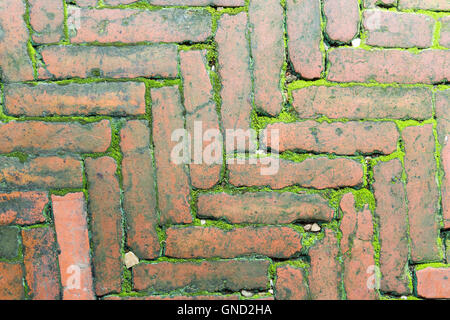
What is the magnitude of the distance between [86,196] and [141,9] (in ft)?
2.57

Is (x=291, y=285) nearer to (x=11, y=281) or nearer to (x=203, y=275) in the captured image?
(x=203, y=275)

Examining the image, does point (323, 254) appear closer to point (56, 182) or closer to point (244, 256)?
point (244, 256)

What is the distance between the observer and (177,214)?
131cm

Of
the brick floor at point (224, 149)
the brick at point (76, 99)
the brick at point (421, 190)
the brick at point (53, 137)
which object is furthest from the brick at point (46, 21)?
the brick at point (421, 190)

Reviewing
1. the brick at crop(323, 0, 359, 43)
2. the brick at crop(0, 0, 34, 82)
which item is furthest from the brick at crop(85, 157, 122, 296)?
the brick at crop(323, 0, 359, 43)

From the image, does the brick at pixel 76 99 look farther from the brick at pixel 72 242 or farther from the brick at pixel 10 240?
the brick at pixel 10 240

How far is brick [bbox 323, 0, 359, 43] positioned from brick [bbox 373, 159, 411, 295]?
55 cm

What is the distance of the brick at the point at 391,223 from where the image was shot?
52.0 inches

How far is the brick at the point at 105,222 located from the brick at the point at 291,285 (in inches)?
25.4

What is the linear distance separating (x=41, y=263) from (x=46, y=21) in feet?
3.17

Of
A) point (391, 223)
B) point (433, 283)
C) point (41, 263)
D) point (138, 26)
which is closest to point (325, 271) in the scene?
point (391, 223)

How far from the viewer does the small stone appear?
130cm

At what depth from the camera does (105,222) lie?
129 centimetres
